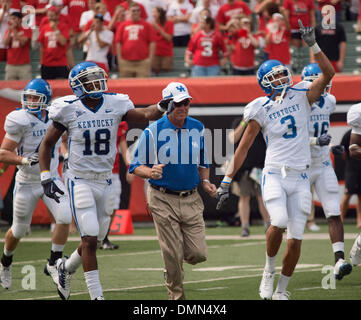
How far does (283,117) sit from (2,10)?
30.2 ft

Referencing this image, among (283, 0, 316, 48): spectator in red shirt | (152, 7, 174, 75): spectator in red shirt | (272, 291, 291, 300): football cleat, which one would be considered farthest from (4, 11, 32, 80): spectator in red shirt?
(272, 291, 291, 300): football cleat

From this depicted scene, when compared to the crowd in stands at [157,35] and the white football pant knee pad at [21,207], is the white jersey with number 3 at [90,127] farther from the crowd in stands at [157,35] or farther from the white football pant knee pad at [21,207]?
the crowd in stands at [157,35]

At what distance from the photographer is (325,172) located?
357 inches

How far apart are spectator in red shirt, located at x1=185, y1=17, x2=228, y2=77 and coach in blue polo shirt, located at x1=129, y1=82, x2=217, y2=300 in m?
7.78

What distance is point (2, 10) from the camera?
15.4 m

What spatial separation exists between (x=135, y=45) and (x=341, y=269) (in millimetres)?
7654

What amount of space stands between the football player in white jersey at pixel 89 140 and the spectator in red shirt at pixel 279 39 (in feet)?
25.3

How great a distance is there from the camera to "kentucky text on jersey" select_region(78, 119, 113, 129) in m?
7.04

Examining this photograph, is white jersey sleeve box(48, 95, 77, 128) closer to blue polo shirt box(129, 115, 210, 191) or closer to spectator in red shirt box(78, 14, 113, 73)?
blue polo shirt box(129, 115, 210, 191)

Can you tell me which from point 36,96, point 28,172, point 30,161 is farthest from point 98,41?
point 30,161

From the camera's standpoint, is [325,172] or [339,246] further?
[325,172]

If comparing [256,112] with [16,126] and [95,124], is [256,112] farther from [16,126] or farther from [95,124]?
[16,126]

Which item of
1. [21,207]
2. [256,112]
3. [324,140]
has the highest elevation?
[256,112]
